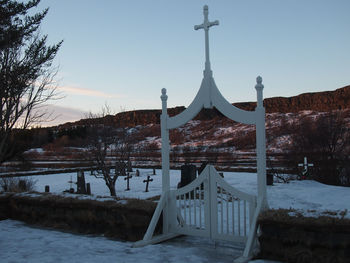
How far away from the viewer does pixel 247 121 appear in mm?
6191

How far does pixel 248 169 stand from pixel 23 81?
71.2ft

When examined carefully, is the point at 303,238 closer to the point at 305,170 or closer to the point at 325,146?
the point at 305,170

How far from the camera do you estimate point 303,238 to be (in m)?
5.22

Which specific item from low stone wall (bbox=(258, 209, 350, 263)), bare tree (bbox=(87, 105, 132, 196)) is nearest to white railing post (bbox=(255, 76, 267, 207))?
low stone wall (bbox=(258, 209, 350, 263))

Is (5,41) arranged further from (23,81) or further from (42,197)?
(42,197)

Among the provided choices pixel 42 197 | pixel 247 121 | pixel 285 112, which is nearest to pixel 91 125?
Result: pixel 42 197

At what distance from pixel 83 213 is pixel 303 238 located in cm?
501

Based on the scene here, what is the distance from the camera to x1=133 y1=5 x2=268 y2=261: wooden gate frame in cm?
596

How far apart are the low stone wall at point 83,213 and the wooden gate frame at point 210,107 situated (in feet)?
0.98

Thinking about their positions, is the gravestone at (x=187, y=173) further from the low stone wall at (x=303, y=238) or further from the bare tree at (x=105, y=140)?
the low stone wall at (x=303, y=238)

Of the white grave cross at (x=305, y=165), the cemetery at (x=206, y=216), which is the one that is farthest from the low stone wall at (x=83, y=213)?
the white grave cross at (x=305, y=165)

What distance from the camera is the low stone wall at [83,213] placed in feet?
23.9

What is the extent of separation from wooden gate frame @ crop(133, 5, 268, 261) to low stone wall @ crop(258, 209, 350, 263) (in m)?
0.27

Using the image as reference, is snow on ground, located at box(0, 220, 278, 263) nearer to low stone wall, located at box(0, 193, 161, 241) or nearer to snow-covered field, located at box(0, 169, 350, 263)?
snow-covered field, located at box(0, 169, 350, 263)
